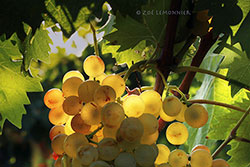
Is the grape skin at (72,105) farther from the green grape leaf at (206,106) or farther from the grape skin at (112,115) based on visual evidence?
the green grape leaf at (206,106)

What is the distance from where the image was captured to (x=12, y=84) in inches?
24.5

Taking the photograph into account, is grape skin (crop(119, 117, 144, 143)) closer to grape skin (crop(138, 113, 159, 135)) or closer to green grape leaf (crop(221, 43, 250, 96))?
grape skin (crop(138, 113, 159, 135))

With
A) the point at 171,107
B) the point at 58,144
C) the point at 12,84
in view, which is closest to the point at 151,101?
the point at 171,107

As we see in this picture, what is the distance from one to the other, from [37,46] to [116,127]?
23 cm

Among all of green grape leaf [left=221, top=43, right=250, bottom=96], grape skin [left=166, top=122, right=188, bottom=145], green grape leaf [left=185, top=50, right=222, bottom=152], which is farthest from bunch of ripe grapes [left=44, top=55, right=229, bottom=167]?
green grape leaf [left=185, top=50, right=222, bottom=152]

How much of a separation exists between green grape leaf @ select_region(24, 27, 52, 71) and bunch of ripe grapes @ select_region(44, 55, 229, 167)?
Result: 3.0 inches

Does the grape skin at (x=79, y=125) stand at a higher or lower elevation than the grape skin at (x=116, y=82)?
lower

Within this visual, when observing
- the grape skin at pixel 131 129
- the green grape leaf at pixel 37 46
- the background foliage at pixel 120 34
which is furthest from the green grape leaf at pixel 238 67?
the green grape leaf at pixel 37 46

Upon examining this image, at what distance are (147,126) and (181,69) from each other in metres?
0.11

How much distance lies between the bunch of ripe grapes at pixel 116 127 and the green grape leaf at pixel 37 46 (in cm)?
8

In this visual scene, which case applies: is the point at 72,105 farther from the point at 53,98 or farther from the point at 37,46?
the point at 37,46

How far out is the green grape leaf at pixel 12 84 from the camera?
0.60m

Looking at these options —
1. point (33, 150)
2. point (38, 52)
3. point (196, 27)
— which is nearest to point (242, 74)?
point (196, 27)

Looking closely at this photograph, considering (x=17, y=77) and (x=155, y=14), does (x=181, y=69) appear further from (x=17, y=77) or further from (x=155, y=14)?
(x=17, y=77)
